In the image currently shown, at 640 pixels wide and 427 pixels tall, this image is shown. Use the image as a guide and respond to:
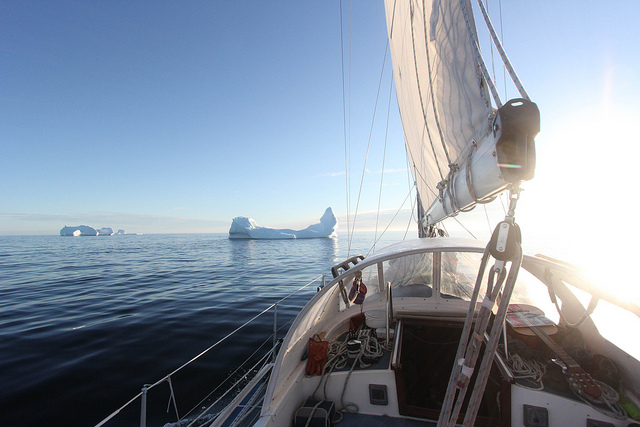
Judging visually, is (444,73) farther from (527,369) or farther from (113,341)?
(113,341)

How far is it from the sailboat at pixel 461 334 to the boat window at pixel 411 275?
0.17 m

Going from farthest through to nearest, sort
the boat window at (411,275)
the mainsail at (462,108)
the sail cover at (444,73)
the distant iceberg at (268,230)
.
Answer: the distant iceberg at (268,230), the boat window at (411,275), the sail cover at (444,73), the mainsail at (462,108)

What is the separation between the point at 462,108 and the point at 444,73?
597 millimetres

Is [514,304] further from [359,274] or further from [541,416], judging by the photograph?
[359,274]

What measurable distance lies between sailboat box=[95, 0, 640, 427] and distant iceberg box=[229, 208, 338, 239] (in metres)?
56.1

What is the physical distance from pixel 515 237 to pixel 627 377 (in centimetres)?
311

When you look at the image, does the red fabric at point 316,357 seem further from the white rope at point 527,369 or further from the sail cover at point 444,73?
the sail cover at point 444,73

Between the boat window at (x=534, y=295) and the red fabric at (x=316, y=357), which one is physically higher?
the boat window at (x=534, y=295)

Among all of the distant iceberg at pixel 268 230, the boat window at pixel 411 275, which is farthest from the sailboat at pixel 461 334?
the distant iceberg at pixel 268 230

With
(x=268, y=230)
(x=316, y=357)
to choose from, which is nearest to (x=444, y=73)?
(x=316, y=357)

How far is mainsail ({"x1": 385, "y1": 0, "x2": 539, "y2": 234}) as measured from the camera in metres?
1.52

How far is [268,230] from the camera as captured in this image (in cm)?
6200

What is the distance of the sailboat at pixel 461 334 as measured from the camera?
5.26 ft

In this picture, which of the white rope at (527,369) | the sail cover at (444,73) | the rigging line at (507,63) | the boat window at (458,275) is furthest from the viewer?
the boat window at (458,275)
